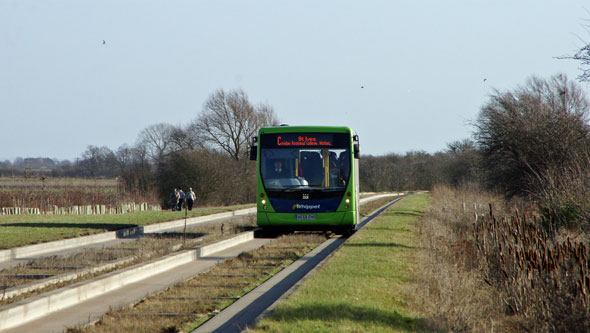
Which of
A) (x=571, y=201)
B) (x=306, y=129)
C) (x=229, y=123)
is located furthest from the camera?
(x=229, y=123)

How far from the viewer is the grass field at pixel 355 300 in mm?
7641

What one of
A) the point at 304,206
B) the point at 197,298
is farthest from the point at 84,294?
the point at 304,206

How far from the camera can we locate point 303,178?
19188 mm

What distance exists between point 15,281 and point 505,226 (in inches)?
344

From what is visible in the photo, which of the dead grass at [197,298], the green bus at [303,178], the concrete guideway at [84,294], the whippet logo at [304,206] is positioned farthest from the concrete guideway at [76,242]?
the whippet logo at [304,206]

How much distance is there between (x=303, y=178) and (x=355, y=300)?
10120mm

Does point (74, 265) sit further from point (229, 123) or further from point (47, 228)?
point (229, 123)

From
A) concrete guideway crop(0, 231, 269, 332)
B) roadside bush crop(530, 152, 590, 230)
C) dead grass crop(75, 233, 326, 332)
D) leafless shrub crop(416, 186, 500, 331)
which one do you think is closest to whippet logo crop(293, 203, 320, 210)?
dead grass crop(75, 233, 326, 332)

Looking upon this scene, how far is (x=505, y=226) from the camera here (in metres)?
11.7

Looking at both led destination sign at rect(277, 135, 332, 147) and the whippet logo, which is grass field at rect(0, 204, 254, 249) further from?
led destination sign at rect(277, 135, 332, 147)

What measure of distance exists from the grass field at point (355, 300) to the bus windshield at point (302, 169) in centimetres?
413

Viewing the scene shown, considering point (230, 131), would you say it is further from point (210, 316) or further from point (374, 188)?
point (210, 316)

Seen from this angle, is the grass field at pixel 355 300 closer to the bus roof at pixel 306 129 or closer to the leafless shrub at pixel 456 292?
the leafless shrub at pixel 456 292

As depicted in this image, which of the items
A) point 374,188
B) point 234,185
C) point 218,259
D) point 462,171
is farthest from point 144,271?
point 374,188
